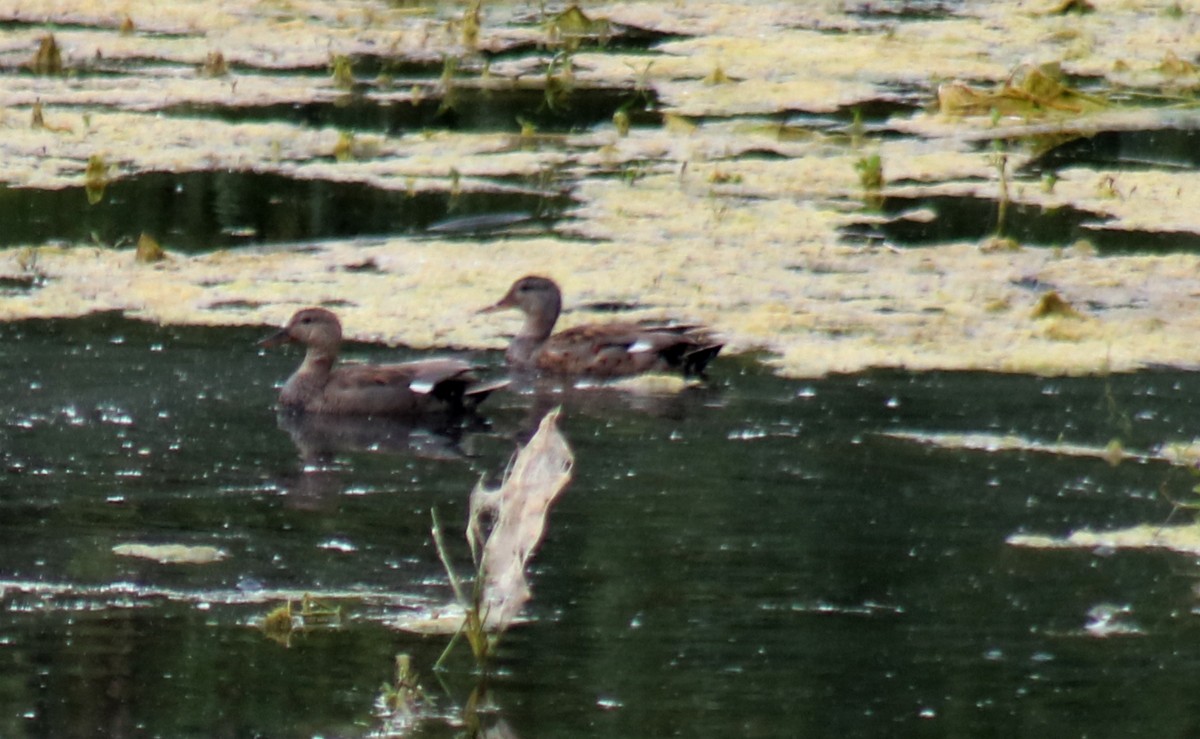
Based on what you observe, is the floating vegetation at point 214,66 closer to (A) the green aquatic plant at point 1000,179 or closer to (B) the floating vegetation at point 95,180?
(B) the floating vegetation at point 95,180

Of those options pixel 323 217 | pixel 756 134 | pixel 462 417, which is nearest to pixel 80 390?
pixel 462 417

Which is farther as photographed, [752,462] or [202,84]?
[202,84]

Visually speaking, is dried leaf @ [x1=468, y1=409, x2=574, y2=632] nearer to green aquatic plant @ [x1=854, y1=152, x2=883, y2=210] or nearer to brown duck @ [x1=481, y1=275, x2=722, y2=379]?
brown duck @ [x1=481, y1=275, x2=722, y2=379]

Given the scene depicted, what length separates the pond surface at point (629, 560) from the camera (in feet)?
16.6

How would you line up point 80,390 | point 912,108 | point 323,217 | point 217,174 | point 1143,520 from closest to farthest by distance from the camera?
1. point 1143,520
2. point 80,390
3. point 323,217
4. point 217,174
5. point 912,108

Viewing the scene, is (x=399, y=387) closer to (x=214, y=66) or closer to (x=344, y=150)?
(x=344, y=150)

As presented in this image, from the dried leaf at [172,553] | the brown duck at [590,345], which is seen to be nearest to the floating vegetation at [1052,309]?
the brown duck at [590,345]

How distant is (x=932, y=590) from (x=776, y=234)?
4.57 metres

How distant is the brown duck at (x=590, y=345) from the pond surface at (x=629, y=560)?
18 cm

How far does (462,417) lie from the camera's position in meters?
8.18

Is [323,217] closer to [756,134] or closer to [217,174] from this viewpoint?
[217,174]

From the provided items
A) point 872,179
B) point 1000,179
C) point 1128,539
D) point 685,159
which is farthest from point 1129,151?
point 1128,539

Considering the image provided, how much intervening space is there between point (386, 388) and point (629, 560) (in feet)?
7.02

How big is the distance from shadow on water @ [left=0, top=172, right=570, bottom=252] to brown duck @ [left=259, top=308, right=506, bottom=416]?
2.30 m
